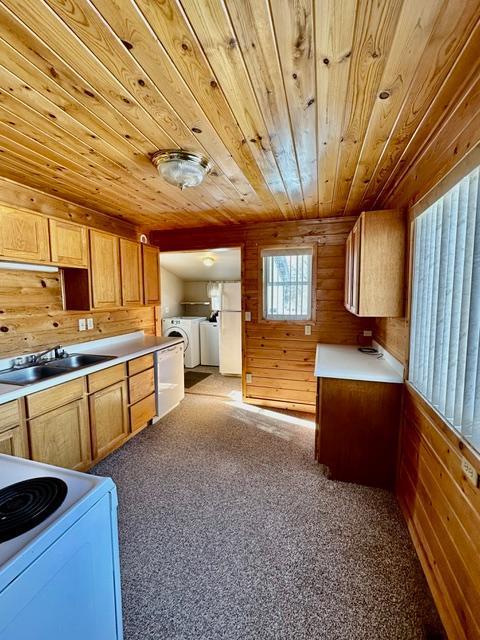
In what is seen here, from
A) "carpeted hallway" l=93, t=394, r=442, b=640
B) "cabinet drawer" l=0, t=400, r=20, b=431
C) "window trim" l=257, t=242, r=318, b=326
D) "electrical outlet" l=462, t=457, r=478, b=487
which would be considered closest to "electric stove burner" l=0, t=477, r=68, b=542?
"carpeted hallway" l=93, t=394, r=442, b=640

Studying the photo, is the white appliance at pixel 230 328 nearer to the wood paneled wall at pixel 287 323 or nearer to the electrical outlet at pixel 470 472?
the wood paneled wall at pixel 287 323

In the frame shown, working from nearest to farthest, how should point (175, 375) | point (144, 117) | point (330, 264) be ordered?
1. point (144, 117)
2. point (330, 264)
3. point (175, 375)

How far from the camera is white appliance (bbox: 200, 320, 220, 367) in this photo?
5.80 metres

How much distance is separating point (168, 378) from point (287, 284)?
190 cm

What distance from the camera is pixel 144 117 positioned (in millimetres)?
1494

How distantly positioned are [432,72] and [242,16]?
81cm

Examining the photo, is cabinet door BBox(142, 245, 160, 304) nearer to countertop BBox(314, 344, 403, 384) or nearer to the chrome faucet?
the chrome faucet

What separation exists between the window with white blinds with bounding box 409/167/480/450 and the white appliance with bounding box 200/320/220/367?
4235mm

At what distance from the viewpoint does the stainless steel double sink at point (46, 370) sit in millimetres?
2201

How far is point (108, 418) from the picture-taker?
2.64m

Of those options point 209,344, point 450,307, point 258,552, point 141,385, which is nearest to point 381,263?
point 450,307

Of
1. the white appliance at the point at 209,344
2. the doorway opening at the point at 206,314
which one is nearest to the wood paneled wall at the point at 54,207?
the doorway opening at the point at 206,314

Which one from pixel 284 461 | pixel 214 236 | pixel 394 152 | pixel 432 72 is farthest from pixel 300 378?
pixel 432 72

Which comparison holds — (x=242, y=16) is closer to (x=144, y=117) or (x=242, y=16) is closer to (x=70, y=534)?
(x=144, y=117)
